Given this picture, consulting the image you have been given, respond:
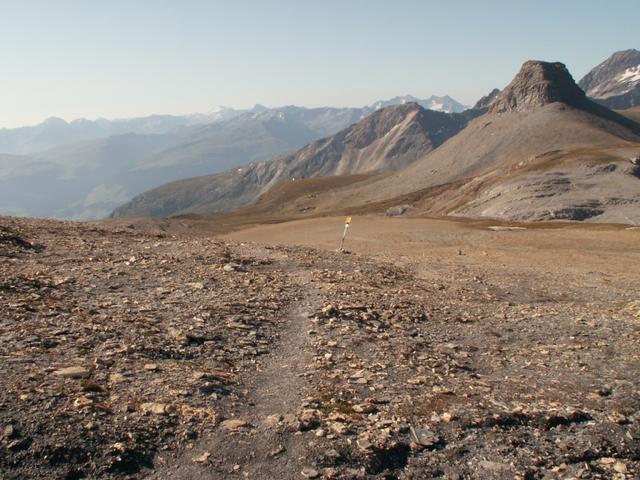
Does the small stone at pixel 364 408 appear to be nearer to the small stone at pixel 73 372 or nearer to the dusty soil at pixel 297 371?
the dusty soil at pixel 297 371

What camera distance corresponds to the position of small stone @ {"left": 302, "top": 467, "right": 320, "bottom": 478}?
9.30 m

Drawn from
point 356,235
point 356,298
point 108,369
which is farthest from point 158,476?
point 356,235

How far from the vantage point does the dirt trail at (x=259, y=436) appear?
927 cm

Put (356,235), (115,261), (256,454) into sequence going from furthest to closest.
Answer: (356,235) → (115,261) → (256,454)

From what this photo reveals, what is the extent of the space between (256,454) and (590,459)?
6605 millimetres

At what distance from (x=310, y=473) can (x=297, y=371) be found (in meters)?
4.51

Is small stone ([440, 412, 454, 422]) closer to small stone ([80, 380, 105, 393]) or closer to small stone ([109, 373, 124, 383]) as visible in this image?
small stone ([109, 373, 124, 383])

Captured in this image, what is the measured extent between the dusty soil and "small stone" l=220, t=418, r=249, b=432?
1.6 inches

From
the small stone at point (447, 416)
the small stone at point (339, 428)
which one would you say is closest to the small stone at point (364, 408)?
the small stone at point (339, 428)

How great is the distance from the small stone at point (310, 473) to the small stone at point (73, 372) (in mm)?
5665

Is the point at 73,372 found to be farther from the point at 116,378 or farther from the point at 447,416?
the point at 447,416

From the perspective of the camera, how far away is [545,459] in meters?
10.3

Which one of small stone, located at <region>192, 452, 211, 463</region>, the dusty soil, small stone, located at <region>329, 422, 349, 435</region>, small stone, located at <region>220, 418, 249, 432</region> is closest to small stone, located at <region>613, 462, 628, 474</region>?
the dusty soil

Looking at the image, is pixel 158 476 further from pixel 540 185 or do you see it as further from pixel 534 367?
pixel 540 185
